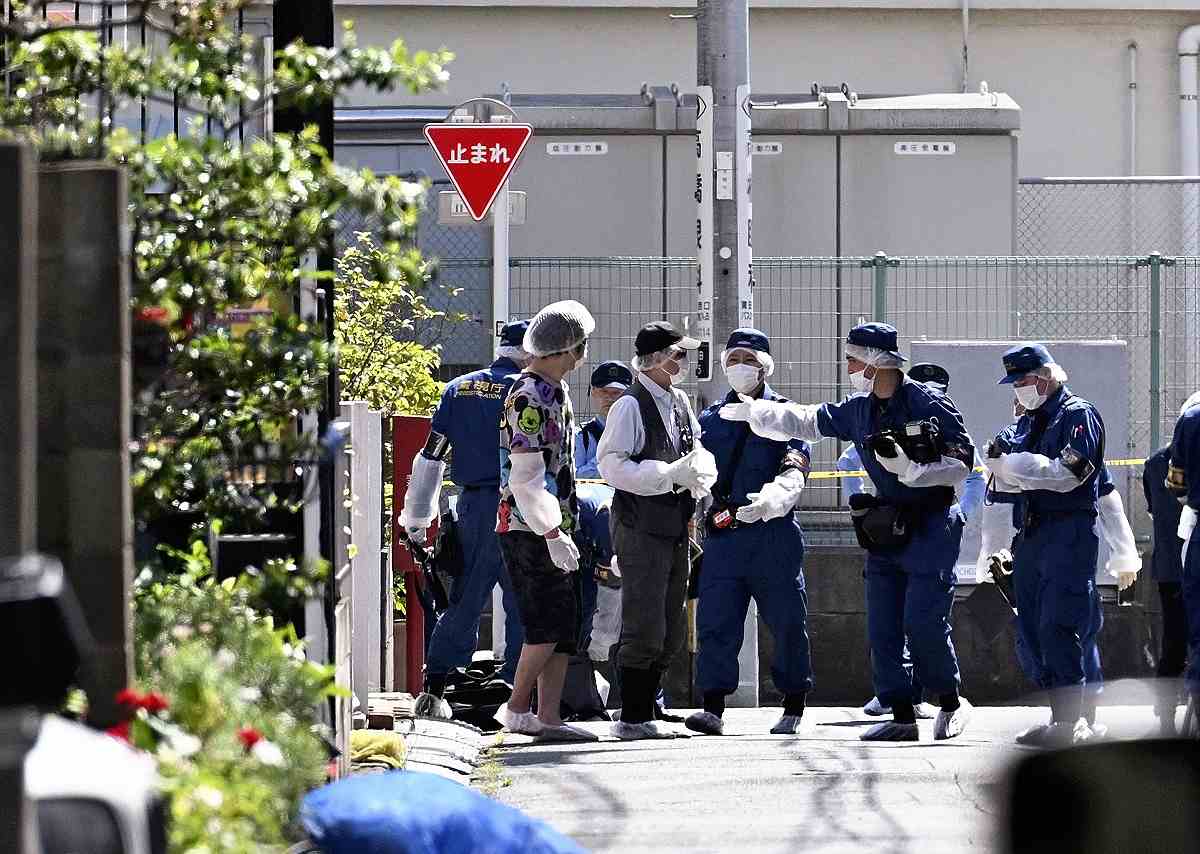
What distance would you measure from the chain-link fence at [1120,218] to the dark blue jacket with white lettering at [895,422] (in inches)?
343

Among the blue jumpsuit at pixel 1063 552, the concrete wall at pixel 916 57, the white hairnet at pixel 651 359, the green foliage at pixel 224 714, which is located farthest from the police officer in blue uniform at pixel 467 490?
the concrete wall at pixel 916 57

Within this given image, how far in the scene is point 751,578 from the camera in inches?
381

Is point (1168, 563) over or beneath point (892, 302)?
beneath

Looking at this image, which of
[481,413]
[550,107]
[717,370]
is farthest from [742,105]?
[550,107]

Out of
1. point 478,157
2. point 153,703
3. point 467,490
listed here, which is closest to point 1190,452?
point 467,490

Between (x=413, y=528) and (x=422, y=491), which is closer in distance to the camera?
(x=422, y=491)

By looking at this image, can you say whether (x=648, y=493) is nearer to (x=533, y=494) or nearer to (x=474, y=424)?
(x=533, y=494)

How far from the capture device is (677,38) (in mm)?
20500

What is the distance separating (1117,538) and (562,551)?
3.80 metres

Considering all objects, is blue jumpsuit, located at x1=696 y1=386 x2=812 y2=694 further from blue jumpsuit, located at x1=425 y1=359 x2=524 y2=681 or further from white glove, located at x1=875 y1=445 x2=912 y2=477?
blue jumpsuit, located at x1=425 y1=359 x2=524 y2=681

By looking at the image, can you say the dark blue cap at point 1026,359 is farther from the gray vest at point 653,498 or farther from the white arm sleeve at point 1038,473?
the gray vest at point 653,498

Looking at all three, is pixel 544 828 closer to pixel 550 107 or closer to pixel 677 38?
pixel 550 107

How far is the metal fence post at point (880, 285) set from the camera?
1410cm

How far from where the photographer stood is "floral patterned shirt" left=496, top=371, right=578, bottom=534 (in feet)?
28.6
